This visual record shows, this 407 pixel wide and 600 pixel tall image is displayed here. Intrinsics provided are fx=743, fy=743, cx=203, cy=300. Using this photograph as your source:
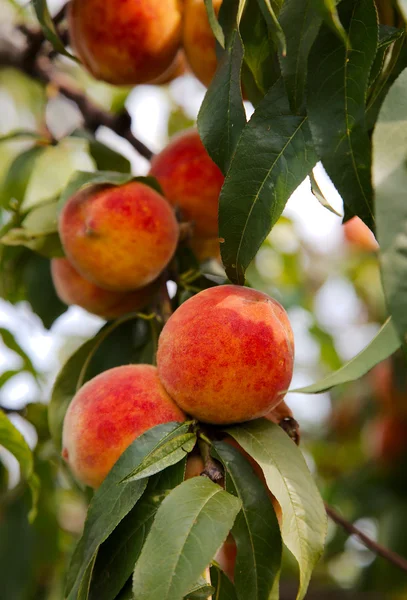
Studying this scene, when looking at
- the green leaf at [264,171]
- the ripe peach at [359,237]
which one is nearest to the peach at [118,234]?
the green leaf at [264,171]

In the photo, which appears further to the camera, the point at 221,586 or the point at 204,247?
the point at 204,247

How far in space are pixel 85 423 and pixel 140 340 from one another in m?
0.30

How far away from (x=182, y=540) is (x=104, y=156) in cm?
74

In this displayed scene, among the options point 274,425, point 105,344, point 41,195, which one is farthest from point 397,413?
point 274,425

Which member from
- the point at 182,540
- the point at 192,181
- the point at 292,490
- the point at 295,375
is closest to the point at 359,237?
the point at 295,375

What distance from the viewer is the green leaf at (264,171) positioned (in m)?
0.77

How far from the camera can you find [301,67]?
28.2 inches

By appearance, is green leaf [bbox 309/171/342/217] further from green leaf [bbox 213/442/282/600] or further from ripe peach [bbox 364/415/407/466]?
ripe peach [bbox 364/415/407/466]

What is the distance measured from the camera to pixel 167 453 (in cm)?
74

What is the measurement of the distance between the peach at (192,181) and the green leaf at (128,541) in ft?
1.46

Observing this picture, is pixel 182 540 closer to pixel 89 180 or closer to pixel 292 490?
pixel 292 490

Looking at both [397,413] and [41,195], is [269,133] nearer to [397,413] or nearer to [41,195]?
[41,195]

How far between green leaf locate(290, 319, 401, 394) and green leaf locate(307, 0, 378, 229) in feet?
0.49

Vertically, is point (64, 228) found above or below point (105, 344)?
above
